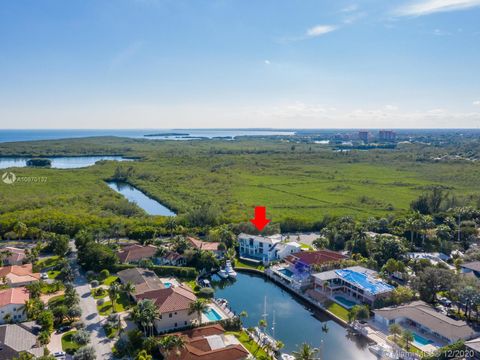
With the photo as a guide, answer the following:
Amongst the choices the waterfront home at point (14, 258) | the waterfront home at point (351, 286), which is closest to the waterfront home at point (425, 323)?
the waterfront home at point (351, 286)

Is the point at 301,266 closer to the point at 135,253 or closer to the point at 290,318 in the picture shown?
the point at 290,318

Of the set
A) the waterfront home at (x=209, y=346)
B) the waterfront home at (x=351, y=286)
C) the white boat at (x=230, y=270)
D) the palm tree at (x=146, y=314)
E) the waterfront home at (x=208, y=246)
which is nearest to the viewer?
the waterfront home at (x=209, y=346)

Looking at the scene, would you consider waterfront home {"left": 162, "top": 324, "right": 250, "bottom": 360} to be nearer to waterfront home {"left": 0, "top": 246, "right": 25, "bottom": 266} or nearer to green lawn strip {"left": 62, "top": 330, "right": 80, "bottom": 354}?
green lawn strip {"left": 62, "top": 330, "right": 80, "bottom": 354}

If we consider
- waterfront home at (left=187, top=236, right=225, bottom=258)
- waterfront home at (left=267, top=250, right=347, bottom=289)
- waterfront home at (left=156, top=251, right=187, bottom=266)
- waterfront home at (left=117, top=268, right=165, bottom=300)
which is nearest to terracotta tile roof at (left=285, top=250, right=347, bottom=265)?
waterfront home at (left=267, top=250, right=347, bottom=289)

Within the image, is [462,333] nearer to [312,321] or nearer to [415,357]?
[415,357]

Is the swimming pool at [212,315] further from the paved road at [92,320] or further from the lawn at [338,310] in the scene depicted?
the lawn at [338,310]

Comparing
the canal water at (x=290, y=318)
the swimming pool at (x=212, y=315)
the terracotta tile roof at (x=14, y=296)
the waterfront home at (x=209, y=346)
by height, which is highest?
the terracotta tile roof at (x=14, y=296)
